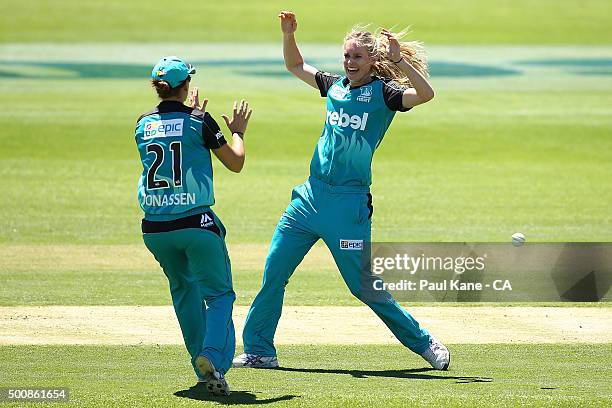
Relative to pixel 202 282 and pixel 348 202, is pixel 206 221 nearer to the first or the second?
pixel 202 282

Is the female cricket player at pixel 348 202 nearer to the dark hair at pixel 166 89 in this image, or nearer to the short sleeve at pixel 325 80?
the short sleeve at pixel 325 80

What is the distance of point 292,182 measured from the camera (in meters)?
19.1

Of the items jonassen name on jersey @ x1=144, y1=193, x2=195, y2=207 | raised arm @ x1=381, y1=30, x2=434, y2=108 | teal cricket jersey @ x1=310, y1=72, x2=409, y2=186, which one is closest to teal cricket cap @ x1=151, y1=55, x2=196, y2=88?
jonassen name on jersey @ x1=144, y1=193, x2=195, y2=207

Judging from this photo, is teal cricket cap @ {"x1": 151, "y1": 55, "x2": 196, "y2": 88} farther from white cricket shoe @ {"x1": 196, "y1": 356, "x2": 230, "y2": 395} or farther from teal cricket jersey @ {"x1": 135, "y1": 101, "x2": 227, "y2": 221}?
white cricket shoe @ {"x1": 196, "y1": 356, "x2": 230, "y2": 395}

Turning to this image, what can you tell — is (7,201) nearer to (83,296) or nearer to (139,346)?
(83,296)

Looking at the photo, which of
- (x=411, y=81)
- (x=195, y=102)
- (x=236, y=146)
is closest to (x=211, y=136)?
(x=236, y=146)

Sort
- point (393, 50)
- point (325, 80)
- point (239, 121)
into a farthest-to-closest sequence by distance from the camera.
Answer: point (325, 80) → point (393, 50) → point (239, 121)

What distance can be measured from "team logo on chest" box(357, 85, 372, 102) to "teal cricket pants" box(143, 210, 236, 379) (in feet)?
4.48

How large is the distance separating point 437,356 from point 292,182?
1129 cm

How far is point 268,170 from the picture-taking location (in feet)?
66.7

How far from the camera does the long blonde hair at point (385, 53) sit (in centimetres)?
809

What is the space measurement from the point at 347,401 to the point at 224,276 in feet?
3.41

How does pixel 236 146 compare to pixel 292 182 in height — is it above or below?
below

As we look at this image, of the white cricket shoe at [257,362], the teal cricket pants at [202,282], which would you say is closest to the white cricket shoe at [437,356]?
the white cricket shoe at [257,362]
